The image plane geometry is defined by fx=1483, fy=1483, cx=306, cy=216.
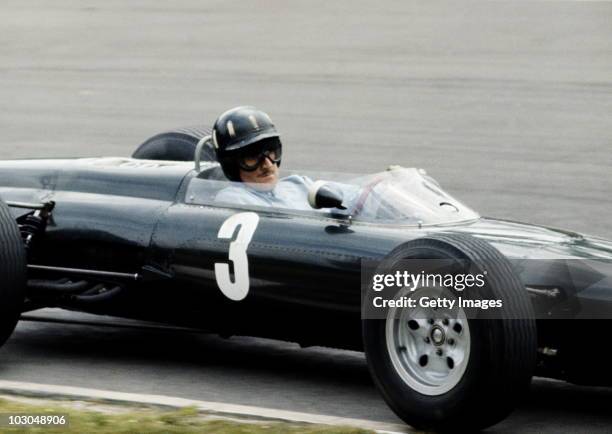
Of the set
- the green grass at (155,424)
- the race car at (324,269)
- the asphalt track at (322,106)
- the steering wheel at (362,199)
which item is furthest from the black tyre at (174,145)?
the green grass at (155,424)

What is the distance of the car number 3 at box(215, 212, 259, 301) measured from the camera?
7.21 metres

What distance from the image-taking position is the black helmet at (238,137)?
315 inches

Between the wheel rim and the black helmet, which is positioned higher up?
the black helmet

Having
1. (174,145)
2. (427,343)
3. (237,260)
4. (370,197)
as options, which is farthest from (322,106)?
(427,343)

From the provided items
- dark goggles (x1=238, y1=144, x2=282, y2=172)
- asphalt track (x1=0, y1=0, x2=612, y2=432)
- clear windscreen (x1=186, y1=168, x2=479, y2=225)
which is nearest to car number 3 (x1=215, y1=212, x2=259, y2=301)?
Result: clear windscreen (x1=186, y1=168, x2=479, y2=225)

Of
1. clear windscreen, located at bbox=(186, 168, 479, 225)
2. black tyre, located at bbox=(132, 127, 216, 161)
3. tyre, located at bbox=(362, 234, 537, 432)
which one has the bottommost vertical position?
tyre, located at bbox=(362, 234, 537, 432)

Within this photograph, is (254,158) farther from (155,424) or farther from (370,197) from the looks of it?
(155,424)

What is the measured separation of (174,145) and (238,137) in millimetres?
1598

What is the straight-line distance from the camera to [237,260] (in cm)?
723

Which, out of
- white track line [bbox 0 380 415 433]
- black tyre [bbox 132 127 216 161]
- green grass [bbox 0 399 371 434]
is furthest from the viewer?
black tyre [bbox 132 127 216 161]

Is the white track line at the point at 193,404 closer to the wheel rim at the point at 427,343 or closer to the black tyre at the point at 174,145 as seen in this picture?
the wheel rim at the point at 427,343

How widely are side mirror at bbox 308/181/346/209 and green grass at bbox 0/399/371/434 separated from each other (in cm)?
134

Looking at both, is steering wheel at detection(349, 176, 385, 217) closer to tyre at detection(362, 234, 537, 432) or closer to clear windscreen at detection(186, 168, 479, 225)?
clear windscreen at detection(186, 168, 479, 225)

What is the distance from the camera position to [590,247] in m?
7.02
